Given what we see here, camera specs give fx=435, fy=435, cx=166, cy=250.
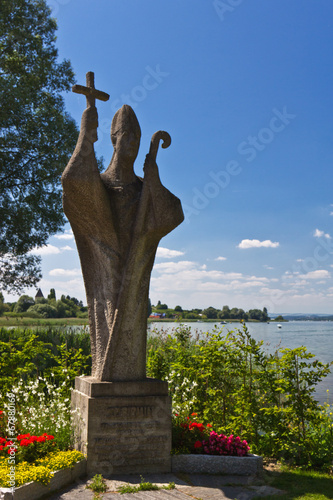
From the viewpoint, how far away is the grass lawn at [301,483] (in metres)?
4.10

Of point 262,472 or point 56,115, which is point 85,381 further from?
point 56,115

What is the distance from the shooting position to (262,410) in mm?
5383

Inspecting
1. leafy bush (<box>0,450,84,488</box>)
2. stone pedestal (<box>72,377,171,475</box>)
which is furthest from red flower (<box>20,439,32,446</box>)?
stone pedestal (<box>72,377,171,475</box>)

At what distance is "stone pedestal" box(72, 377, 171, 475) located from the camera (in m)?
4.30

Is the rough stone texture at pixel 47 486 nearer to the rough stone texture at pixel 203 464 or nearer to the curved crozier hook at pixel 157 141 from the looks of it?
the rough stone texture at pixel 203 464

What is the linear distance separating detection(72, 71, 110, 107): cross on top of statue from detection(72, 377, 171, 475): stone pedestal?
309 cm

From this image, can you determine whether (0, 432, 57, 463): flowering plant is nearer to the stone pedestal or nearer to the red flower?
the red flower

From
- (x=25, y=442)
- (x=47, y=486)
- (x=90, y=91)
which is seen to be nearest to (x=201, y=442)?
(x=47, y=486)

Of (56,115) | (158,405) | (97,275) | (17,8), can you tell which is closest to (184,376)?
(158,405)

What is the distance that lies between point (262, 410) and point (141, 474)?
1781mm

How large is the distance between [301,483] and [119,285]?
110 inches

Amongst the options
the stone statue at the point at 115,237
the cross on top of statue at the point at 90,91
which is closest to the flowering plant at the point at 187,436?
the stone statue at the point at 115,237

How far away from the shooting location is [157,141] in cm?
506

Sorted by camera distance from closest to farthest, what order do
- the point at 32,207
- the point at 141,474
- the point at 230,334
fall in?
the point at 141,474 < the point at 230,334 < the point at 32,207
